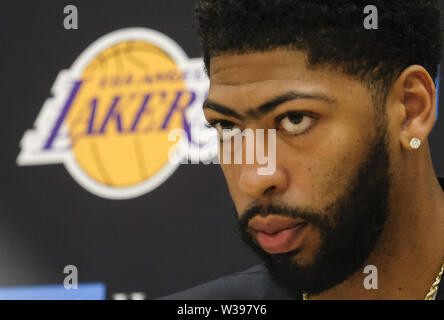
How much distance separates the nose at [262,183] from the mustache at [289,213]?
25 millimetres

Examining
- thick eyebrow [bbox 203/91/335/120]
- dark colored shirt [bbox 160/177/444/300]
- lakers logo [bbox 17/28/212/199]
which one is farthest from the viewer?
lakers logo [bbox 17/28/212/199]

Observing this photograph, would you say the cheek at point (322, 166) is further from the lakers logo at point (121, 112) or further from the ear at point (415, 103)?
the lakers logo at point (121, 112)

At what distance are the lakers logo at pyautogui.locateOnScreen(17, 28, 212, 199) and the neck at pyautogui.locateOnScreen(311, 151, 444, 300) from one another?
116 centimetres

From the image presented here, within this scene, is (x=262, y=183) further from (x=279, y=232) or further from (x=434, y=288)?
(x=434, y=288)

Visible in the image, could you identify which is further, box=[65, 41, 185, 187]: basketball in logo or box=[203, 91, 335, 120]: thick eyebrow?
box=[65, 41, 185, 187]: basketball in logo

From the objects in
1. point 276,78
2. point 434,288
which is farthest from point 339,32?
point 434,288

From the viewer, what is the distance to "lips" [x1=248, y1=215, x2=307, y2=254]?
1099mm

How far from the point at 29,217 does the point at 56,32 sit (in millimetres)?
800

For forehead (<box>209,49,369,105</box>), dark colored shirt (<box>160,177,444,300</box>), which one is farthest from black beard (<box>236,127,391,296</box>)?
dark colored shirt (<box>160,177,444,300</box>)

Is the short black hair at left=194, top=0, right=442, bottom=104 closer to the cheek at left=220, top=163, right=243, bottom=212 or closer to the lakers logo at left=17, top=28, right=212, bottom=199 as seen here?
the cheek at left=220, top=163, right=243, bottom=212

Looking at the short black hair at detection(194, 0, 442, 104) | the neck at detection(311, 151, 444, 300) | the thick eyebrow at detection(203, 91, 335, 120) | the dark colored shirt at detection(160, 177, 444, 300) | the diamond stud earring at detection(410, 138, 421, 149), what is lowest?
the dark colored shirt at detection(160, 177, 444, 300)

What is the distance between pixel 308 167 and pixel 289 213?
10cm

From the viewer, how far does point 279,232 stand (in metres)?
1.11

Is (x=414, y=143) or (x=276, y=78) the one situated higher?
(x=276, y=78)
